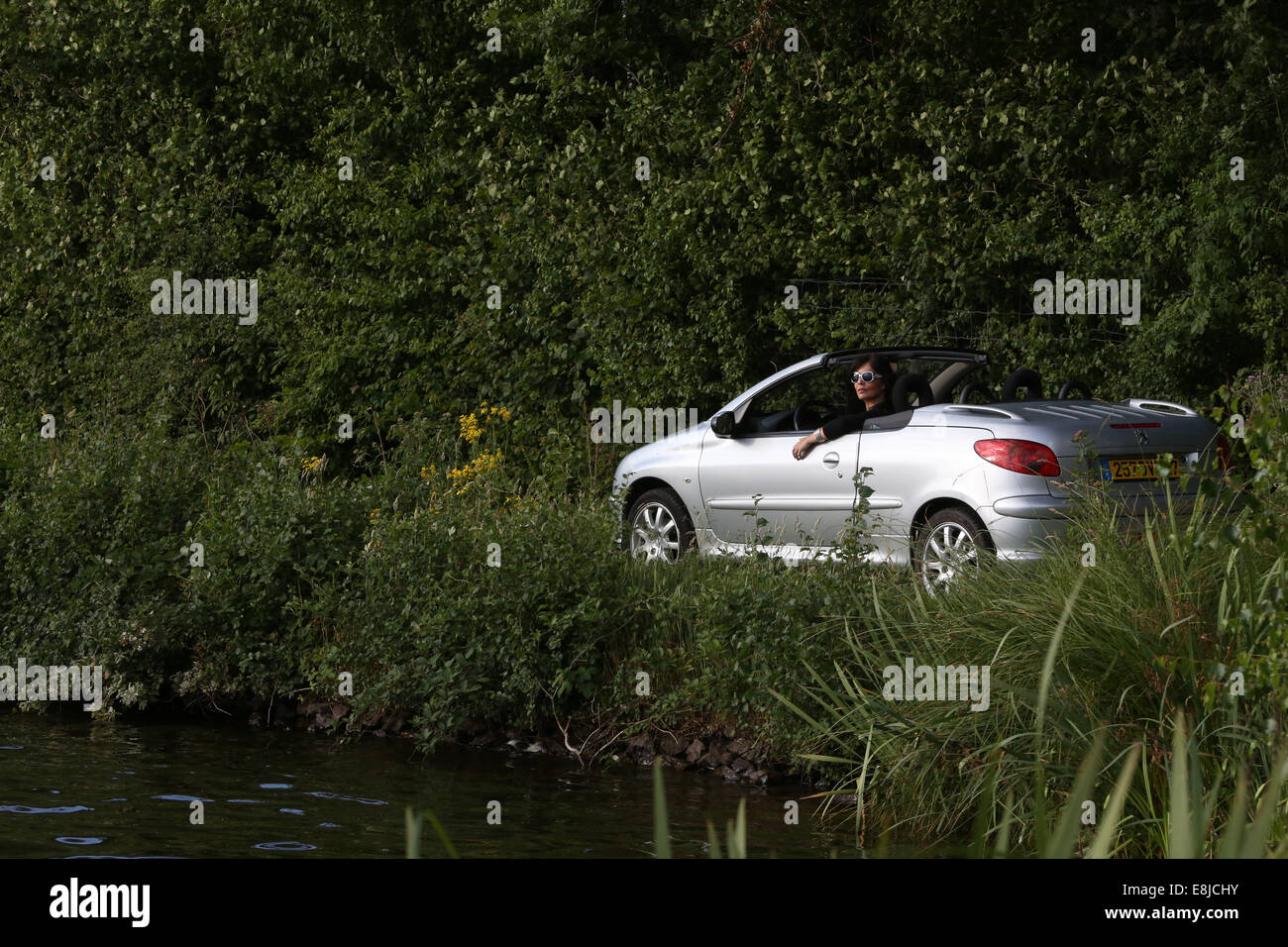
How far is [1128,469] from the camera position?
8.58m

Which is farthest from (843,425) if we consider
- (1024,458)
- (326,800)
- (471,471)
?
(326,800)

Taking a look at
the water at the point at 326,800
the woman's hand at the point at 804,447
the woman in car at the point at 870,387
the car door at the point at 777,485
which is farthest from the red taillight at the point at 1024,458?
the water at the point at 326,800

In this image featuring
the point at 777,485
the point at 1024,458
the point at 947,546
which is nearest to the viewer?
the point at 947,546

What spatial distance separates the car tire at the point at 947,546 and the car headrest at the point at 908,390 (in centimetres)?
105

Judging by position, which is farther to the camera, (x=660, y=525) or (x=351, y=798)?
(x=660, y=525)

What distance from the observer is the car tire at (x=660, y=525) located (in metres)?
10.9

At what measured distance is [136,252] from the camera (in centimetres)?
1931

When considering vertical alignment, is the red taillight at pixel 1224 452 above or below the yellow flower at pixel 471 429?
below

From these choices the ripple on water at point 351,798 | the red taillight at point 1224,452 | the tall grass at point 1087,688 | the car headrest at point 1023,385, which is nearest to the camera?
the tall grass at point 1087,688

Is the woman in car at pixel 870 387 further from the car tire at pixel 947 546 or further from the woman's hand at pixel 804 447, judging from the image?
the car tire at pixel 947 546

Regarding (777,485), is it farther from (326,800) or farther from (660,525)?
(326,800)

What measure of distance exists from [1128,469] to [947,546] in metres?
1.54
